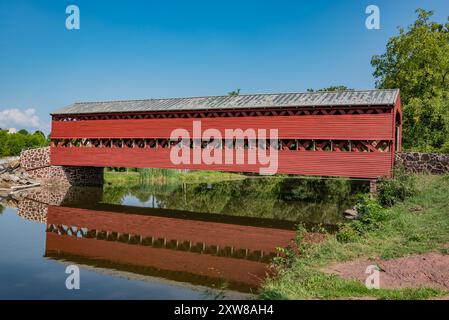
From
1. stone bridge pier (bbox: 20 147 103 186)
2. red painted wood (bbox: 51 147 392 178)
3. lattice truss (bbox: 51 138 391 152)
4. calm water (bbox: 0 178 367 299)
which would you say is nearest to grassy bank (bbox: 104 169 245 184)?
stone bridge pier (bbox: 20 147 103 186)

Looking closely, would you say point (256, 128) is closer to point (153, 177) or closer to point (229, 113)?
point (229, 113)

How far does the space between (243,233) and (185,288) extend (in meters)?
5.30

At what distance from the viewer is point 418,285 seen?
5.75 metres

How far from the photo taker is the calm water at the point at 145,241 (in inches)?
280

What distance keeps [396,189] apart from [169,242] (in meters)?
7.89

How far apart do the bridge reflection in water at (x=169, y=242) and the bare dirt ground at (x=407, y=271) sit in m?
1.65

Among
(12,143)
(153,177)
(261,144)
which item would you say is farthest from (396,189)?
(12,143)

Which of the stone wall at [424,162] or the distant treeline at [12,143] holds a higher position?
the distant treeline at [12,143]

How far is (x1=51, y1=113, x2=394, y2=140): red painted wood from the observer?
51.9ft

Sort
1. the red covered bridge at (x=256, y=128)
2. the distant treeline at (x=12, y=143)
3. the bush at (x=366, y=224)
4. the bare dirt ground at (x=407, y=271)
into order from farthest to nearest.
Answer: the distant treeline at (x=12, y=143) → the red covered bridge at (x=256, y=128) → the bush at (x=366, y=224) → the bare dirt ground at (x=407, y=271)

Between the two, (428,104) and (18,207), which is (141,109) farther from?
(428,104)

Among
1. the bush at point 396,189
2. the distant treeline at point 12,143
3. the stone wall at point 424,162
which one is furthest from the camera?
the distant treeline at point 12,143

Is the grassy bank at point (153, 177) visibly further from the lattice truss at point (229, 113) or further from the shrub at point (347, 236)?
the shrub at point (347, 236)

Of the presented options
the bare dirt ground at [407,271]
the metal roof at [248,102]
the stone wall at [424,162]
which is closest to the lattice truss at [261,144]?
the stone wall at [424,162]
